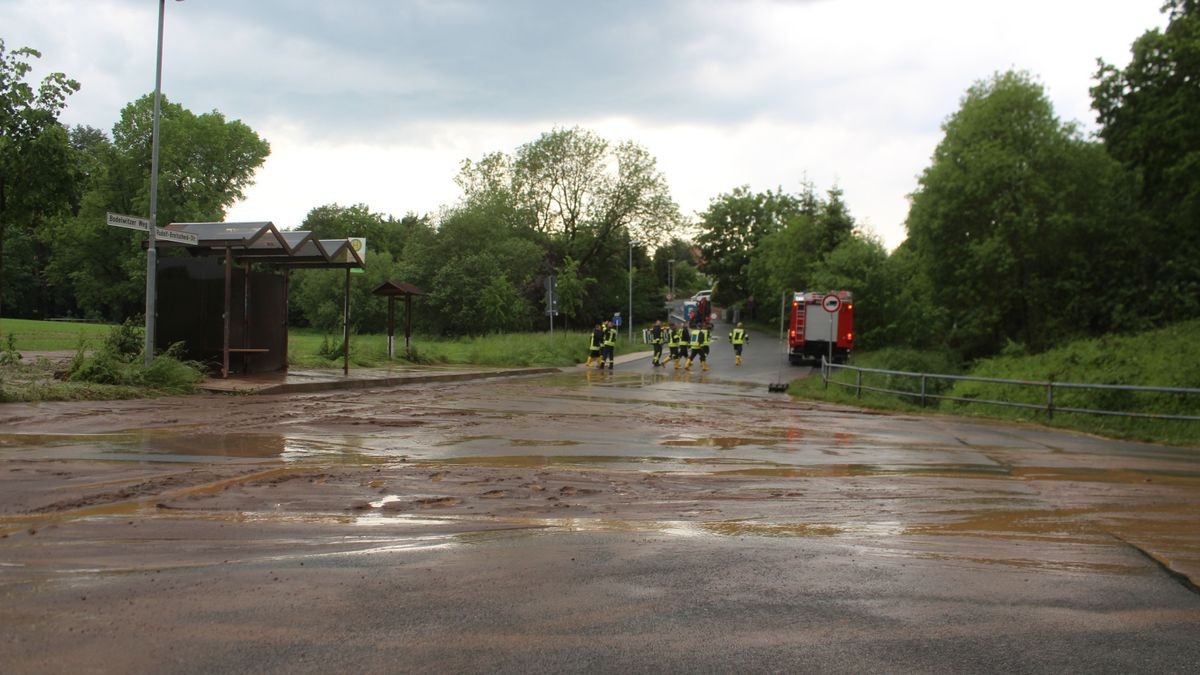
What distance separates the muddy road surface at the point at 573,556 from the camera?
396 centimetres

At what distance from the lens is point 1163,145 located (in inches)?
1233

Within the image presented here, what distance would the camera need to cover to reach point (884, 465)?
32.5ft

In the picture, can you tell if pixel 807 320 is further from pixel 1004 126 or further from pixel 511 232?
pixel 511 232

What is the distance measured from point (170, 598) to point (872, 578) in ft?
12.2

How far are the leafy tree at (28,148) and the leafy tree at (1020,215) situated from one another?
34411 mm

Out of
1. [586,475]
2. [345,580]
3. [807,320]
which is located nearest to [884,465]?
[586,475]

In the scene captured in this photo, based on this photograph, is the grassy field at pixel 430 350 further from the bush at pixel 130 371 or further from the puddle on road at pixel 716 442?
the puddle on road at pixel 716 442

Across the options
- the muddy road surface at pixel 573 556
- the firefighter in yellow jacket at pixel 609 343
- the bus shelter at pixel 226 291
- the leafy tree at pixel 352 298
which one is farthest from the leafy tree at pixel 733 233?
the muddy road surface at pixel 573 556

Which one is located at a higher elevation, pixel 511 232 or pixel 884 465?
pixel 511 232

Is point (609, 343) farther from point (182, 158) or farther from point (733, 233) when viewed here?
point (733, 233)

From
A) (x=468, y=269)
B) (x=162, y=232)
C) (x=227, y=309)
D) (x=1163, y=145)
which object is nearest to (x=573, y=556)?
(x=162, y=232)

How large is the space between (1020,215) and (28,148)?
3609 cm

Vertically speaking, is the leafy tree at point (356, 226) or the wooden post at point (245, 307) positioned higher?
the leafy tree at point (356, 226)

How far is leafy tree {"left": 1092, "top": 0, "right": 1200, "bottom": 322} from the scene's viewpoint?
98.0 ft
